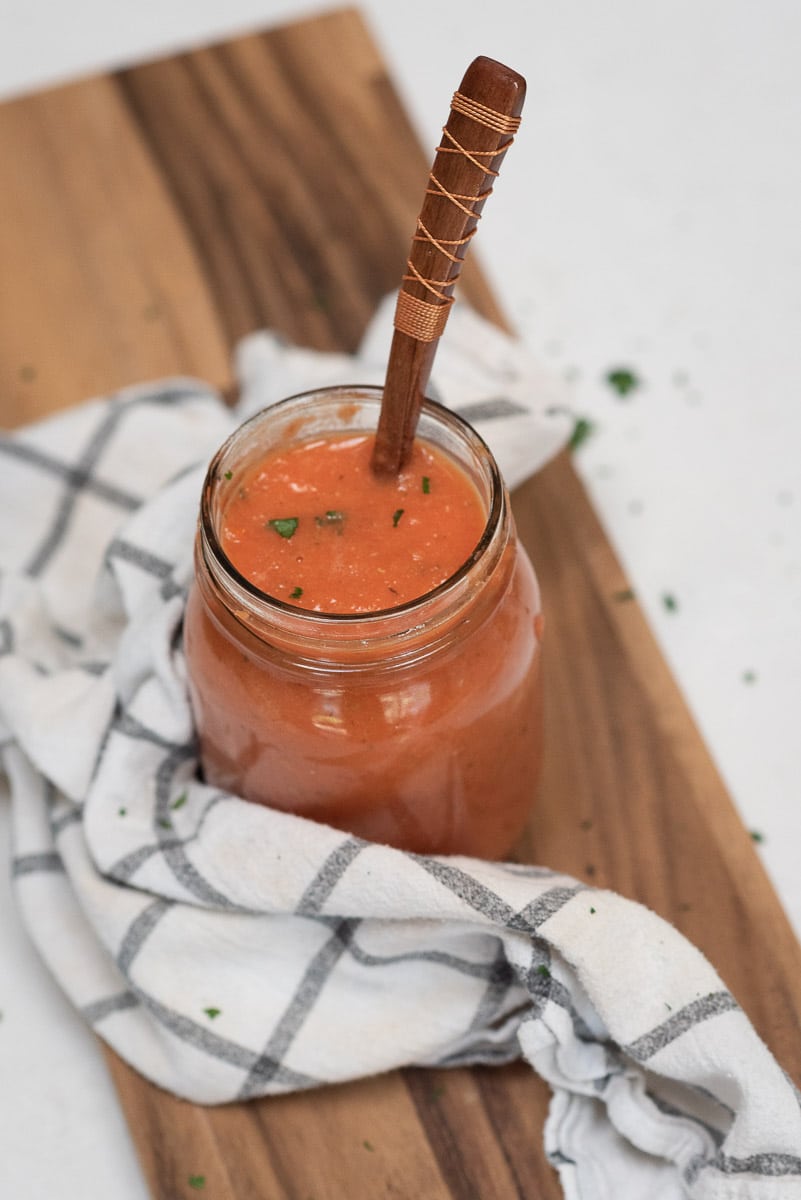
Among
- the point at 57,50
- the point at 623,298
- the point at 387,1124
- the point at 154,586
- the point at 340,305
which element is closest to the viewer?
the point at 387,1124

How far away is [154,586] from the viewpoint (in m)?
1.22

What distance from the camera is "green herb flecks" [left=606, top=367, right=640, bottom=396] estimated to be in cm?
161

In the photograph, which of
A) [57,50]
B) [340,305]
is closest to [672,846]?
[340,305]

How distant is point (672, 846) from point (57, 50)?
147 centimetres

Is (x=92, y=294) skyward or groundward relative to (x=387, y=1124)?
skyward

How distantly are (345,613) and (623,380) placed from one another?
79 centimetres

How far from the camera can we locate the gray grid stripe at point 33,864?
3.96 feet

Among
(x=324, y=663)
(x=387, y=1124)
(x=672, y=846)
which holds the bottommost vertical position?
(x=387, y=1124)

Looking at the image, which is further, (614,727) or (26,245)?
(26,245)

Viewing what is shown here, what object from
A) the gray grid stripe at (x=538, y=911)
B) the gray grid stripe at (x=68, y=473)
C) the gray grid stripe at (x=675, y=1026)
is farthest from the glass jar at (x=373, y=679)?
the gray grid stripe at (x=68, y=473)

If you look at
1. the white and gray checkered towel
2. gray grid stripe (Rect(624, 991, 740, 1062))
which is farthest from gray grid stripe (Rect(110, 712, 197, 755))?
gray grid stripe (Rect(624, 991, 740, 1062))

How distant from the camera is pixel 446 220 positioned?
86 centimetres

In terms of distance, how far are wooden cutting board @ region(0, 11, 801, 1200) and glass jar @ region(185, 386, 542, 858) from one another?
6.1 inches

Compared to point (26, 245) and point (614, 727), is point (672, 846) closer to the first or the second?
point (614, 727)
